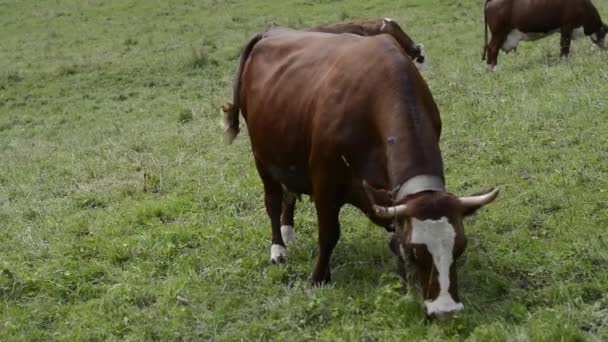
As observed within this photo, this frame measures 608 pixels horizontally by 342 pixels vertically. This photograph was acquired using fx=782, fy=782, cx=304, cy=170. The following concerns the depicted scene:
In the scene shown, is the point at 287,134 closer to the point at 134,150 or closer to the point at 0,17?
the point at 134,150

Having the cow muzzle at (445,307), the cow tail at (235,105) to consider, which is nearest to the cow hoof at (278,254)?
the cow tail at (235,105)

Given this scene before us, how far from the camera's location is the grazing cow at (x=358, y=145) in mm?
4258

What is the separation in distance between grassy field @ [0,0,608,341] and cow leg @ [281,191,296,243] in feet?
0.34

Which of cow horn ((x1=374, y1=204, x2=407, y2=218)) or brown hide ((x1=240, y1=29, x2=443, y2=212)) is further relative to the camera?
brown hide ((x1=240, y1=29, x2=443, y2=212))

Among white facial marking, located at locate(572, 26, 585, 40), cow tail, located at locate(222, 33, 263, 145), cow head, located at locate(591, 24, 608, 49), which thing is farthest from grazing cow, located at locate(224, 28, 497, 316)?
cow head, located at locate(591, 24, 608, 49)

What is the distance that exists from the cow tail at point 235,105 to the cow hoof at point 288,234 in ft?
3.55

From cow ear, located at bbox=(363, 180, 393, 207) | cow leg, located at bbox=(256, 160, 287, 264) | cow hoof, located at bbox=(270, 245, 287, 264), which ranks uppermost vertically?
cow ear, located at bbox=(363, 180, 393, 207)

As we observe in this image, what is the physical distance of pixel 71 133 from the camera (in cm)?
1383

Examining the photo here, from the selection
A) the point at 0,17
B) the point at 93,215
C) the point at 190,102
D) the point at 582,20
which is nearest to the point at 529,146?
the point at 93,215

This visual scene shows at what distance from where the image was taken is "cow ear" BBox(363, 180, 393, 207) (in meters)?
4.46

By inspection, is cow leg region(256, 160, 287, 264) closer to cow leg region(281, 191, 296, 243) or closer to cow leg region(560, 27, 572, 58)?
cow leg region(281, 191, 296, 243)

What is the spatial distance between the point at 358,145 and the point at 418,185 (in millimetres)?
607

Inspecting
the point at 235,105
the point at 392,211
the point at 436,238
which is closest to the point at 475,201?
the point at 436,238

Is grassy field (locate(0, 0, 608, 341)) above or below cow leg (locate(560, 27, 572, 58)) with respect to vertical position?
above
